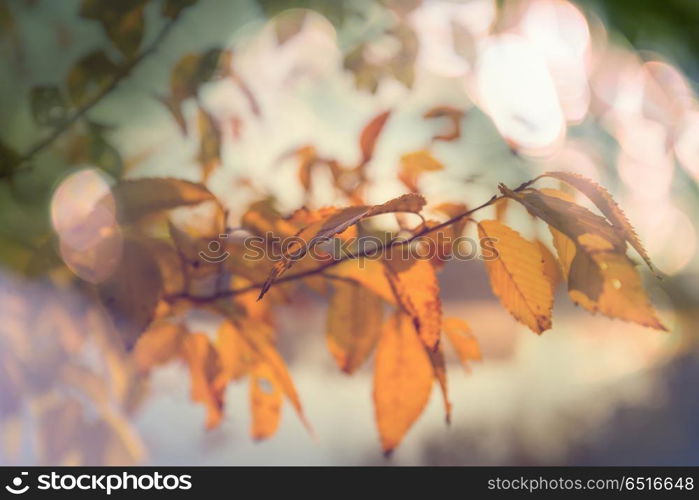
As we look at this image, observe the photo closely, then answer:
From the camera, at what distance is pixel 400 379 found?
1.07 ft

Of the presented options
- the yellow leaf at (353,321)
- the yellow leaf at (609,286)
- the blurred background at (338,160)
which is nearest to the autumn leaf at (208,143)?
the blurred background at (338,160)

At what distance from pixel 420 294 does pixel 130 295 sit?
0.46 ft

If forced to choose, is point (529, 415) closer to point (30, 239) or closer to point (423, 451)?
point (423, 451)

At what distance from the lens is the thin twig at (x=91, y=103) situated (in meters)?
0.32

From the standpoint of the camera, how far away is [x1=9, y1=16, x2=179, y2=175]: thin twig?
1.06ft

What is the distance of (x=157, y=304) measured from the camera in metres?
0.30

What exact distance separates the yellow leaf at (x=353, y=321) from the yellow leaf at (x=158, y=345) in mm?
90

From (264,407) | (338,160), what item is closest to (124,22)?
(338,160)

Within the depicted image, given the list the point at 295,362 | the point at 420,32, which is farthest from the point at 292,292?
the point at 420,32

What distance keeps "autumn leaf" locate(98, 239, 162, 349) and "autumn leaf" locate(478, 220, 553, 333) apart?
0.17 m

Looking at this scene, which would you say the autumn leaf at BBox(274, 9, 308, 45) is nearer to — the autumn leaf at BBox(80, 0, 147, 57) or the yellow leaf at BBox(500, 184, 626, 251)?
the autumn leaf at BBox(80, 0, 147, 57)
